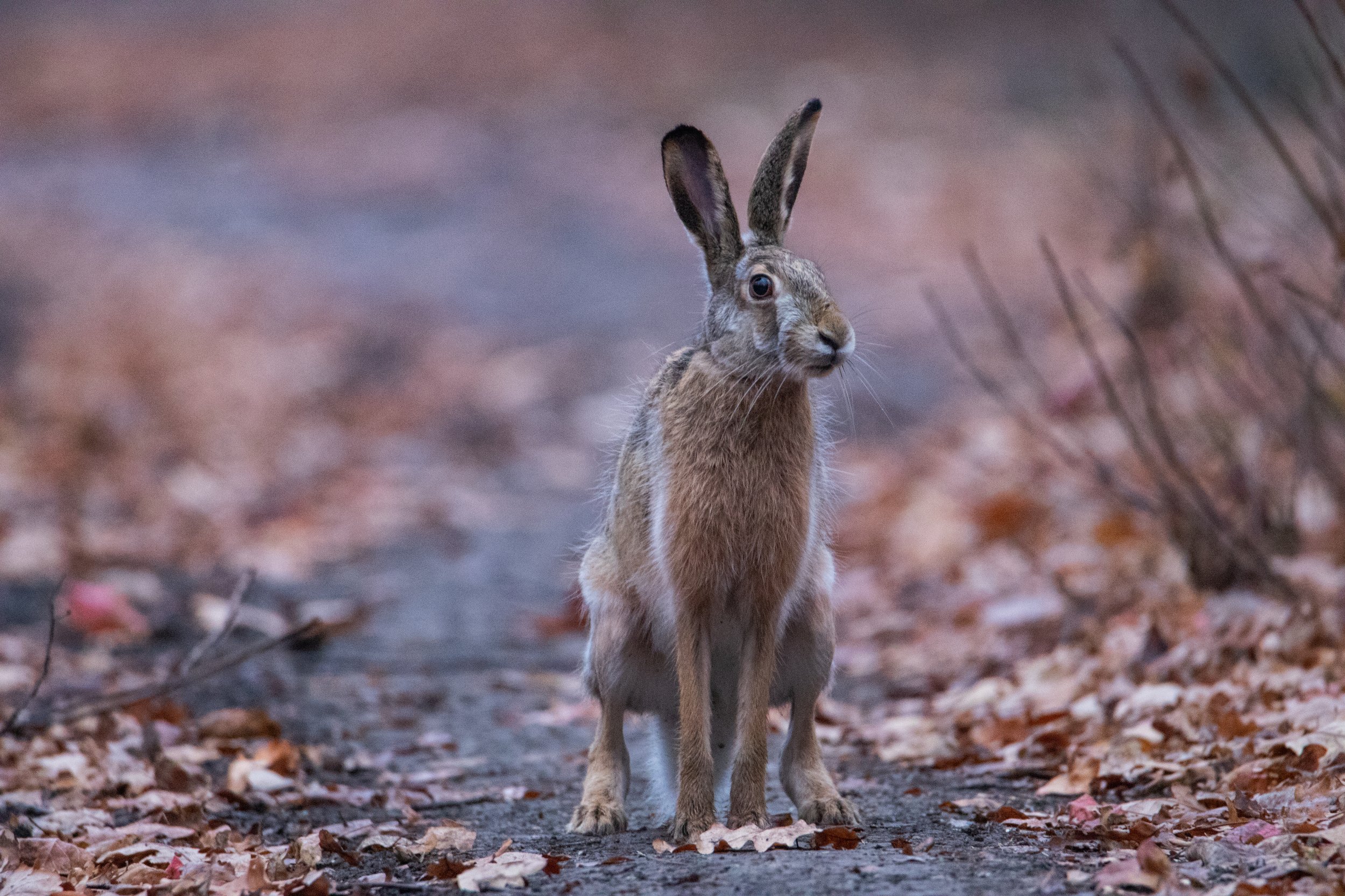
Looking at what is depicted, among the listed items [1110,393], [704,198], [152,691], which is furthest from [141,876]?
[1110,393]

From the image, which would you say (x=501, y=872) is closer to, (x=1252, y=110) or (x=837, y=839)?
(x=837, y=839)

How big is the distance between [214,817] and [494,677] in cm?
248

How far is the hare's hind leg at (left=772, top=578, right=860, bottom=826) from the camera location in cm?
483

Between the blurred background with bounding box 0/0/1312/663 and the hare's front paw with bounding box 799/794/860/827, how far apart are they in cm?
146

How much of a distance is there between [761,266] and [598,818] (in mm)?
1803

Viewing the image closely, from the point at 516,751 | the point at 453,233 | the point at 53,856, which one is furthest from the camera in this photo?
the point at 453,233

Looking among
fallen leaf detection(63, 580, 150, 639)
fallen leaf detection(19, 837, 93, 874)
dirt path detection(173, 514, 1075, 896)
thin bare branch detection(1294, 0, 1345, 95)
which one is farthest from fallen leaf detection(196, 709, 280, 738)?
thin bare branch detection(1294, 0, 1345, 95)

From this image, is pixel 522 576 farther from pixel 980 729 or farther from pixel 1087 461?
pixel 980 729

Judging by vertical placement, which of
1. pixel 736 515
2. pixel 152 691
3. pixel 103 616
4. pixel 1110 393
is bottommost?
pixel 152 691

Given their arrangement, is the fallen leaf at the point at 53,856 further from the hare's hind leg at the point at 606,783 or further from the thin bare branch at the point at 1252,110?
the thin bare branch at the point at 1252,110

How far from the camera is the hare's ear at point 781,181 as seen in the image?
4625 millimetres

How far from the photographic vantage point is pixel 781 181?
466 centimetres

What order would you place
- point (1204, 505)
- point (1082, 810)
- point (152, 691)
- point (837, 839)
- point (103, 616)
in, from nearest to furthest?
point (837, 839) → point (1082, 810) → point (152, 691) → point (1204, 505) → point (103, 616)

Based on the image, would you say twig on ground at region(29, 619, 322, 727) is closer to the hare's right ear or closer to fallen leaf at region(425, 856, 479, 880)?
fallen leaf at region(425, 856, 479, 880)
